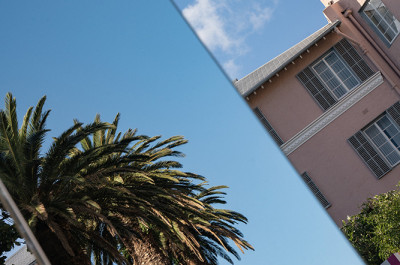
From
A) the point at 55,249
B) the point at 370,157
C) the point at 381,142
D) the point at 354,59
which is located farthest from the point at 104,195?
the point at 354,59

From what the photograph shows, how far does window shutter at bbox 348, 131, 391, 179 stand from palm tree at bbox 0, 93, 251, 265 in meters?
4.19

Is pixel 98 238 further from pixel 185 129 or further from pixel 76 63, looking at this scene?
pixel 76 63

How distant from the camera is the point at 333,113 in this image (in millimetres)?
10461

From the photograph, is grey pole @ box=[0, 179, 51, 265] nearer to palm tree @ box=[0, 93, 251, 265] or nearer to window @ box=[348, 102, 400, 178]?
palm tree @ box=[0, 93, 251, 265]

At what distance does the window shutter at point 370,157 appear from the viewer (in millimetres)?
9805

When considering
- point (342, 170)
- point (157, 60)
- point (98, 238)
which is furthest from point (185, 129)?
point (342, 170)

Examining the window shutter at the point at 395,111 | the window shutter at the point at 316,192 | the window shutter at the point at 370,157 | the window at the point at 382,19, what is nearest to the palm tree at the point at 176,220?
the window shutter at the point at 316,192

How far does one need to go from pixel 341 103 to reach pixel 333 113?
22cm

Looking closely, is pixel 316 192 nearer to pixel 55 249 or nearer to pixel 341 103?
pixel 341 103

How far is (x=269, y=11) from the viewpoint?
11156 millimetres

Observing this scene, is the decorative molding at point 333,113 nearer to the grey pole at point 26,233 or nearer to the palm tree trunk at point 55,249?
the palm tree trunk at point 55,249

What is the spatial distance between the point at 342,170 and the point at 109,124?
23.9ft

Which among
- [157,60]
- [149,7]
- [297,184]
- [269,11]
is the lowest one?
[297,184]

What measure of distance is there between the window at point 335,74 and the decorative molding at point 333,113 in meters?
0.10
